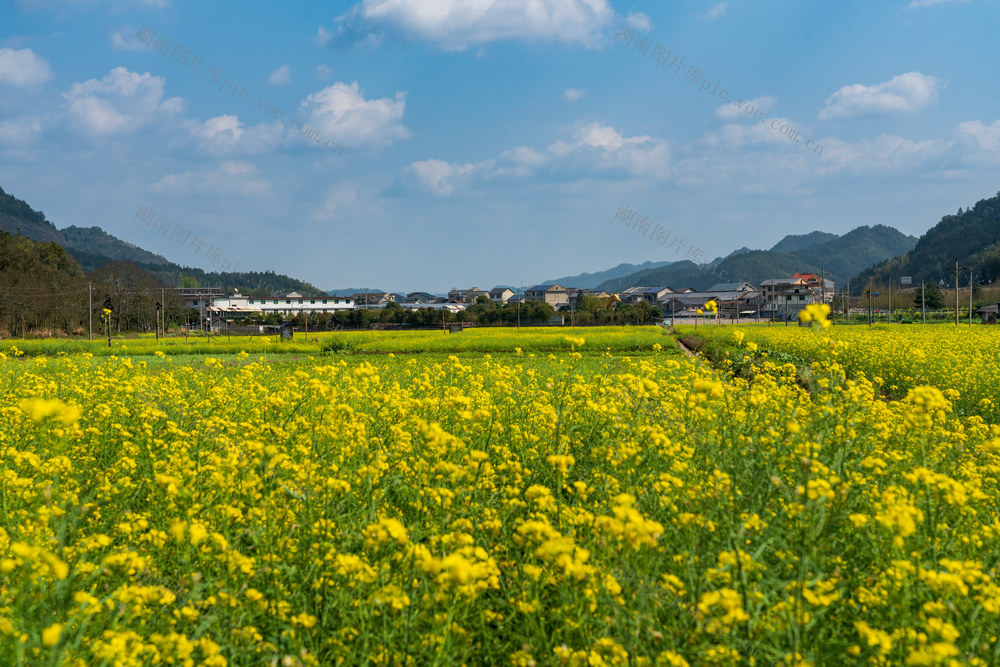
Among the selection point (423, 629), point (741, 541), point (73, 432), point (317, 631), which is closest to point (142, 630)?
point (317, 631)

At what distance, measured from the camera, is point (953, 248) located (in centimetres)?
12206

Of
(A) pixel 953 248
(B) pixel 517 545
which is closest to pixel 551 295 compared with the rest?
(A) pixel 953 248

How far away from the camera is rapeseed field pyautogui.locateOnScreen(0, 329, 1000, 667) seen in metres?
2.12

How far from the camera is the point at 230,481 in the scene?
133 inches

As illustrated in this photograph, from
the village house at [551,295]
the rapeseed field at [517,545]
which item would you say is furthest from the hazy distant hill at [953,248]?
the rapeseed field at [517,545]

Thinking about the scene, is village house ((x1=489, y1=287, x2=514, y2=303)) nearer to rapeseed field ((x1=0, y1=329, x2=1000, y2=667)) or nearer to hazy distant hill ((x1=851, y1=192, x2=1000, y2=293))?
hazy distant hill ((x1=851, y1=192, x2=1000, y2=293))

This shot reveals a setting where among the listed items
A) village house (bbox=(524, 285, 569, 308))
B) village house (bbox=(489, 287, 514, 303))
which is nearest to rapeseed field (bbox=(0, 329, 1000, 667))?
village house (bbox=(524, 285, 569, 308))

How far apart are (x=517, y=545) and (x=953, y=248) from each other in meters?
154

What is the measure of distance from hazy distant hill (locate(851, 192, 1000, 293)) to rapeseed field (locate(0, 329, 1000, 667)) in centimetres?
12263

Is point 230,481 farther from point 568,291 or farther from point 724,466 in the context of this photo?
point 568,291

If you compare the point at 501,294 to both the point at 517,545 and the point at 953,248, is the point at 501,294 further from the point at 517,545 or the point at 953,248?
the point at 517,545

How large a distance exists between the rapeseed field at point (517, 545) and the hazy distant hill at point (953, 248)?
402ft

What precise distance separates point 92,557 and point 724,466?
3613 millimetres

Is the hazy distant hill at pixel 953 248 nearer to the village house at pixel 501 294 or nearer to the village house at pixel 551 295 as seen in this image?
the village house at pixel 551 295
